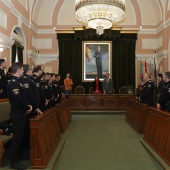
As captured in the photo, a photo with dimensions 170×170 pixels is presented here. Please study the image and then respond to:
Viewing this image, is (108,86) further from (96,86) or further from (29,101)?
(29,101)

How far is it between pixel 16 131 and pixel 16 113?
0.88 ft

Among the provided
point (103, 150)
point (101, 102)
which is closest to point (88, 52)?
point (101, 102)

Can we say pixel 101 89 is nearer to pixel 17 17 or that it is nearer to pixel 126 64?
pixel 126 64

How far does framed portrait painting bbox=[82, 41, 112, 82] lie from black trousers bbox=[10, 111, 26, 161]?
33.4 feet

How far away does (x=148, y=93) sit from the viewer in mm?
6922

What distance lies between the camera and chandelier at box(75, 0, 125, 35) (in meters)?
7.93

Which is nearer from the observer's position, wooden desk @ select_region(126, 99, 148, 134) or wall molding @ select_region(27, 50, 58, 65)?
wooden desk @ select_region(126, 99, 148, 134)

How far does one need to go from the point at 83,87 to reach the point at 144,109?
7.43m

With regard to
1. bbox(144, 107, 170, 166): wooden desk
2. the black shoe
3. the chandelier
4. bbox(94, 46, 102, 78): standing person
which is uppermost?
the chandelier

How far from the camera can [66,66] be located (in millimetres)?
13930

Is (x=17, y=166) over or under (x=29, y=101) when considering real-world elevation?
under

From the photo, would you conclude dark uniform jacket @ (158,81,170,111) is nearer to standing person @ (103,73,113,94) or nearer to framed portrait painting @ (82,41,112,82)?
→ standing person @ (103,73,113,94)

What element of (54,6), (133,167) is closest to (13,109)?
(133,167)

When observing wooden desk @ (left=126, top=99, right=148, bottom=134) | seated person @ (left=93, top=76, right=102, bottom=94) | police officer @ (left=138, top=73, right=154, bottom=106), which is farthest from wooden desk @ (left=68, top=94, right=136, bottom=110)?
police officer @ (left=138, top=73, right=154, bottom=106)
